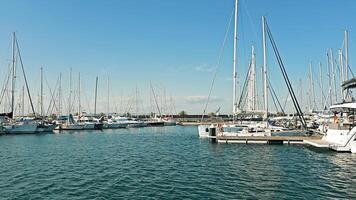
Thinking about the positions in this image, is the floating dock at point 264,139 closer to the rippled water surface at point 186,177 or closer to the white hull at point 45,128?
the rippled water surface at point 186,177

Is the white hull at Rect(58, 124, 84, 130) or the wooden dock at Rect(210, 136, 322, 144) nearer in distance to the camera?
the wooden dock at Rect(210, 136, 322, 144)

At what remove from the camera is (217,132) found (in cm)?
4941

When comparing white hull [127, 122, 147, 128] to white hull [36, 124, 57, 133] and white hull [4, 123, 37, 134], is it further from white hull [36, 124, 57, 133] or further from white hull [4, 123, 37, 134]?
white hull [4, 123, 37, 134]

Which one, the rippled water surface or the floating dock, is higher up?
the floating dock

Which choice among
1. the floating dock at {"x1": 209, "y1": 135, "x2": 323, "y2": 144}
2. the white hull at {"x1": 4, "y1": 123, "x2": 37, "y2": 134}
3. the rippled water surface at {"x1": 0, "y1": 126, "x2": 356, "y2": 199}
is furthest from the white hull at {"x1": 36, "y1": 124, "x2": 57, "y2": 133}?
the floating dock at {"x1": 209, "y1": 135, "x2": 323, "y2": 144}

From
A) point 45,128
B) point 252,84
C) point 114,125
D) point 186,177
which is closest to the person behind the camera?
point 186,177

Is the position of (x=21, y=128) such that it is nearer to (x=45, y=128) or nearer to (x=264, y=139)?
(x=45, y=128)

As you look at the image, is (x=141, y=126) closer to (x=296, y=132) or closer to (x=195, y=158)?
(x=296, y=132)

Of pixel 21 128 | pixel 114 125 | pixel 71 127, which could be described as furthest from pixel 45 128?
pixel 114 125

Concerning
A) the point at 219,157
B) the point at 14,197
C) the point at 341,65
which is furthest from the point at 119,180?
Answer: the point at 341,65

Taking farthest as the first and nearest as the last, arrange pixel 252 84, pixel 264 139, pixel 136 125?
pixel 136 125
pixel 252 84
pixel 264 139

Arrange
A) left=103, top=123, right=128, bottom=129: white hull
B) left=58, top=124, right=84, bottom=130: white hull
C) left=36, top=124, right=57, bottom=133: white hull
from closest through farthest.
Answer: left=36, top=124, right=57, bottom=133: white hull → left=58, top=124, right=84, bottom=130: white hull → left=103, top=123, right=128, bottom=129: white hull

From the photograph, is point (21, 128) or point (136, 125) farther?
point (136, 125)

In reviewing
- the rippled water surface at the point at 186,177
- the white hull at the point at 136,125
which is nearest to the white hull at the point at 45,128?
the white hull at the point at 136,125
